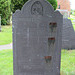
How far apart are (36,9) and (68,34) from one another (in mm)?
4675

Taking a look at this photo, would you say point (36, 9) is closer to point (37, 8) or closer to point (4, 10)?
point (37, 8)

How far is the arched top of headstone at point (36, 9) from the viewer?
312 cm

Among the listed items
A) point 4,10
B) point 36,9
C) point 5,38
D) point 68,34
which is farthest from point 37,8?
point 4,10

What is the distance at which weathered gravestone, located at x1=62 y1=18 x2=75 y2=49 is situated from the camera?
7.45 metres

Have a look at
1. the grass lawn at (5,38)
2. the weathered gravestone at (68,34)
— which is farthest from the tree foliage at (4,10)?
the weathered gravestone at (68,34)

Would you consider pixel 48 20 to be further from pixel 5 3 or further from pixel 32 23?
pixel 5 3

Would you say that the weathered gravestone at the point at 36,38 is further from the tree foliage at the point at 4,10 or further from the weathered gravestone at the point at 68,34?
the tree foliage at the point at 4,10

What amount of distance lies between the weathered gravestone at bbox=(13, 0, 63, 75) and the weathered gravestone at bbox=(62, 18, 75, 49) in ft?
14.0

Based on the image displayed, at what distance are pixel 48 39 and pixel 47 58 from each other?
0.48m

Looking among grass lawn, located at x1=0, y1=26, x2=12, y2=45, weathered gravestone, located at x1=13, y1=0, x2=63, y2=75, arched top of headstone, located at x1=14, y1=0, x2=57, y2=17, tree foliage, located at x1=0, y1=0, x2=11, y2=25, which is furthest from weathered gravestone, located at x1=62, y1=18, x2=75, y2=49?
tree foliage, located at x1=0, y1=0, x2=11, y2=25

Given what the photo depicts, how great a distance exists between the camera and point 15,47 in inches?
129

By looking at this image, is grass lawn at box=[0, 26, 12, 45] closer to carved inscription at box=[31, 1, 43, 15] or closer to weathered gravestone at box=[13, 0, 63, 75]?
weathered gravestone at box=[13, 0, 63, 75]

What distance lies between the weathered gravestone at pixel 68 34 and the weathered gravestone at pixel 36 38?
4277 millimetres

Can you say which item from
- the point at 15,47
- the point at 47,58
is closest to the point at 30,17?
the point at 15,47
